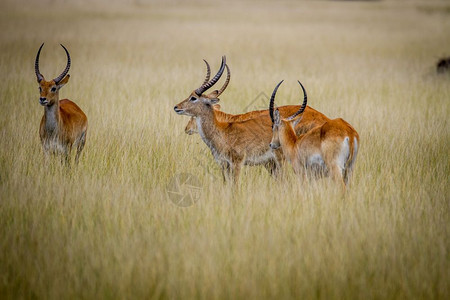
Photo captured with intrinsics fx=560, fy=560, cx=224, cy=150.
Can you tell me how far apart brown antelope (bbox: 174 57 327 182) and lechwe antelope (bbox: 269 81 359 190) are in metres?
0.42

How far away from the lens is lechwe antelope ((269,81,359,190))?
5.63 metres

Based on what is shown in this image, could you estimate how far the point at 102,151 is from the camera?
7465 millimetres

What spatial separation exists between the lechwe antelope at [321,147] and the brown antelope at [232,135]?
42cm

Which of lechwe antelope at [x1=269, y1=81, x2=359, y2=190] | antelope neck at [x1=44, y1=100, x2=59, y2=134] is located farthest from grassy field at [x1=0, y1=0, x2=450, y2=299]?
antelope neck at [x1=44, y1=100, x2=59, y2=134]

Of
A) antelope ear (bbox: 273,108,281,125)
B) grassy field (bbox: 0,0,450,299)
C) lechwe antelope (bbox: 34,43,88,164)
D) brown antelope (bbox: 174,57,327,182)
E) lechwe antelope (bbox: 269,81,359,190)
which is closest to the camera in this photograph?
grassy field (bbox: 0,0,450,299)

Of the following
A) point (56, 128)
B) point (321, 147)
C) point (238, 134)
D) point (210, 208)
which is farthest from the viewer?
point (56, 128)

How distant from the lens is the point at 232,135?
676 centimetres

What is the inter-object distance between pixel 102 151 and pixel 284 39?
686 inches

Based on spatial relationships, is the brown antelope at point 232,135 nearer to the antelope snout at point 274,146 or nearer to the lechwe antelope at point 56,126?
the antelope snout at point 274,146

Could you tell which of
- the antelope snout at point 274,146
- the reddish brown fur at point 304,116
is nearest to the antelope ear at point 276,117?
→ the antelope snout at point 274,146

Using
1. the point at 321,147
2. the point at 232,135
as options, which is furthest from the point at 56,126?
the point at 321,147

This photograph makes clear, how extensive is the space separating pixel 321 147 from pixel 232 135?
1.40 m

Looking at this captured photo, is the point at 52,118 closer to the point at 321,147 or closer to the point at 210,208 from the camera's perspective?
the point at 210,208

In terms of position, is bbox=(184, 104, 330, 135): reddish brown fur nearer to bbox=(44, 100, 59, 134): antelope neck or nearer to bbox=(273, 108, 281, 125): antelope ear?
bbox=(273, 108, 281, 125): antelope ear
